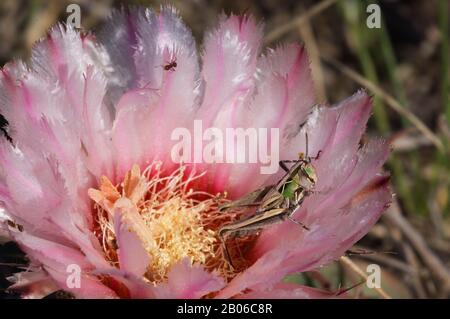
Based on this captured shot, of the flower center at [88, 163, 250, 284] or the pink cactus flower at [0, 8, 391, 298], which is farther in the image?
the flower center at [88, 163, 250, 284]

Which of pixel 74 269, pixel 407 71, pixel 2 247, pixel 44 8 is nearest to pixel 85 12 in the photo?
pixel 44 8

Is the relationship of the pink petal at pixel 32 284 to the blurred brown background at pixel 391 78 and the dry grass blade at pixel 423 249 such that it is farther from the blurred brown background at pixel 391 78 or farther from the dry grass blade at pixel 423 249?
the dry grass blade at pixel 423 249

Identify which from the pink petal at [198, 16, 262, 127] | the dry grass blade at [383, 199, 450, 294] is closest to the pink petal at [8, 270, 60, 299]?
the pink petal at [198, 16, 262, 127]

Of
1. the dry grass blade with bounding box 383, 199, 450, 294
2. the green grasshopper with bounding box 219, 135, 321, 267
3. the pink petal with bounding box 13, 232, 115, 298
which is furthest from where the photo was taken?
the dry grass blade with bounding box 383, 199, 450, 294

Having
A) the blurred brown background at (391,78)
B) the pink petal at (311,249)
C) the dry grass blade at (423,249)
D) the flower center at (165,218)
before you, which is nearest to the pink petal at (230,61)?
the flower center at (165,218)

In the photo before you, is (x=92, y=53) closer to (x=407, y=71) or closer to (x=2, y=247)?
(x=2, y=247)

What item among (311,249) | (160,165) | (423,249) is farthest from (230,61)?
(423,249)

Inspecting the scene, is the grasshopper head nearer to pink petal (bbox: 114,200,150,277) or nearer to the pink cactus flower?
the pink cactus flower
